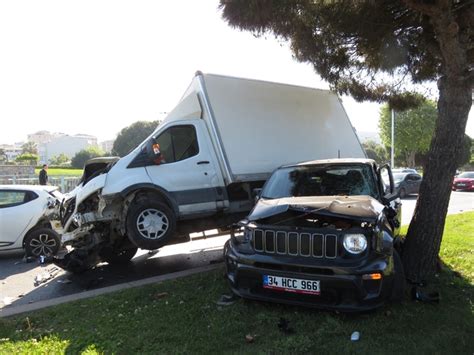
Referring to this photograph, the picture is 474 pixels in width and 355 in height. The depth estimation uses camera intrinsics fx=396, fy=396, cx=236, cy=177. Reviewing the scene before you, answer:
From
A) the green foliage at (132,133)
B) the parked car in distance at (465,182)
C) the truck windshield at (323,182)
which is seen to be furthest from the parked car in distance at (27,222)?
the green foliage at (132,133)

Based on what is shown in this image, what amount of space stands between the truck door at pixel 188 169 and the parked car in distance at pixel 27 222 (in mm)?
3365

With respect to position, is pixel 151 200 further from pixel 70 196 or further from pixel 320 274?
pixel 320 274

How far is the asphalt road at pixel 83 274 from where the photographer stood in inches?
233

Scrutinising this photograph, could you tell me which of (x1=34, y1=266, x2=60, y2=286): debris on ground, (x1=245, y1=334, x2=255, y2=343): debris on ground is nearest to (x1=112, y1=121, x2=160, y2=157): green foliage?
(x1=34, y1=266, x2=60, y2=286): debris on ground

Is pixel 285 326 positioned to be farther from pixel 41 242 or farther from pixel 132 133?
pixel 132 133

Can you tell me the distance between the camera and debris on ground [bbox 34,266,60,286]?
652cm

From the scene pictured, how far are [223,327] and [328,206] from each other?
1.64 meters

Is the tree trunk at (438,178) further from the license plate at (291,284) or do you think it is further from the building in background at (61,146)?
the building in background at (61,146)

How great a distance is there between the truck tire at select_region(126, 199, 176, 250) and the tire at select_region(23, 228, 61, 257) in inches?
122

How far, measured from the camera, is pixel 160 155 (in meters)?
6.47

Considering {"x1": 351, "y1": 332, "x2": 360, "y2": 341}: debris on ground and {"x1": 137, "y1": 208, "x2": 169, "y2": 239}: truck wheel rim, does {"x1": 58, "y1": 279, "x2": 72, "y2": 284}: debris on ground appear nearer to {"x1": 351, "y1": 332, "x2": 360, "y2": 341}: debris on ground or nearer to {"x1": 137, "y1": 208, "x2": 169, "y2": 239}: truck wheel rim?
{"x1": 137, "y1": 208, "x2": 169, "y2": 239}: truck wheel rim

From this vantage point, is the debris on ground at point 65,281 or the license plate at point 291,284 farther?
the debris on ground at point 65,281

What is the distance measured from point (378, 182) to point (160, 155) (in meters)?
3.38

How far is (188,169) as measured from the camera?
6695 millimetres
